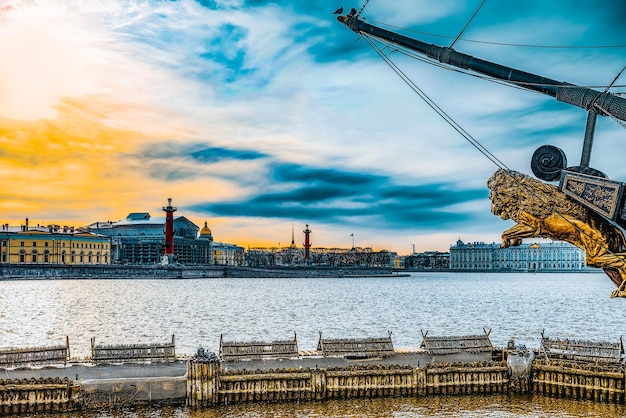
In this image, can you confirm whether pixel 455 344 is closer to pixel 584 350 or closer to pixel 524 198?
pixel 584 350

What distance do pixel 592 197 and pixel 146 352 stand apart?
24913mm

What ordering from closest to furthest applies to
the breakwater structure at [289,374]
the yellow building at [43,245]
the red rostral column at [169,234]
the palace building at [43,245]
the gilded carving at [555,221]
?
1. the gilded carving at [555,221]
2. the breakwater structure at [289,374]
3. the yellow building at [43,245]
4. the palace building at [43,245]
5. the red rostral column at [169,234]

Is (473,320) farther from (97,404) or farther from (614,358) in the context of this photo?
(97,404)

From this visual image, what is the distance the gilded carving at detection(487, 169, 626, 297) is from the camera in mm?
6504

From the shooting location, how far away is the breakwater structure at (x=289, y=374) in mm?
23672

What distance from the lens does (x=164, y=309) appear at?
85625mm

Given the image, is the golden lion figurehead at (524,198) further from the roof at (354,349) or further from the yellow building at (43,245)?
the yellow building at (43,245)

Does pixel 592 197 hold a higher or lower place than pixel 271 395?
higher

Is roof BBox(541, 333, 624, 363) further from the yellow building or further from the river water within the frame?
the yellow building

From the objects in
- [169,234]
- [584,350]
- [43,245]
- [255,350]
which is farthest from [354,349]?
[43,245]

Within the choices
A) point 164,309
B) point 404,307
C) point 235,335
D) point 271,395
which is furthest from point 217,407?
point 404,307

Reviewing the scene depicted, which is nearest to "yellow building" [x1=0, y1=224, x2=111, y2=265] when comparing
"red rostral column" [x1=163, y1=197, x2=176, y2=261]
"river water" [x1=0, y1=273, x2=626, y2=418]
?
"red rostral column" [x1=163, y1=197, x2=176, y2=261]

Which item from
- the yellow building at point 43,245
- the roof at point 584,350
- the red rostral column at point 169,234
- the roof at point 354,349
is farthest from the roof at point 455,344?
the red rostral column at point 169,234

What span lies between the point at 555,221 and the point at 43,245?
186618mm
